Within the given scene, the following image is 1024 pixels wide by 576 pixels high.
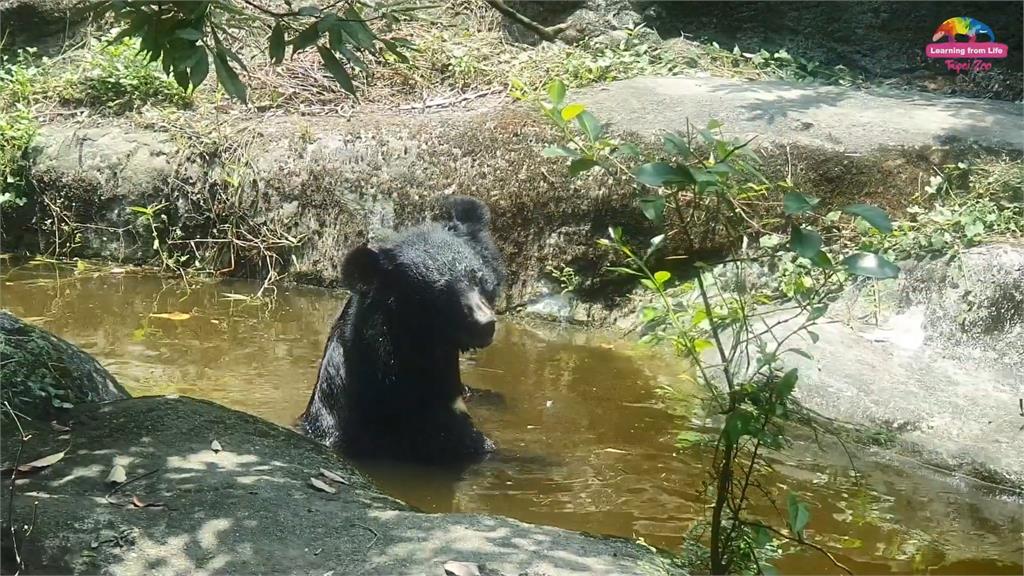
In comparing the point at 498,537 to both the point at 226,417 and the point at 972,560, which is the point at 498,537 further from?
the point at 972,560

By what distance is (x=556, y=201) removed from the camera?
7.59 metres

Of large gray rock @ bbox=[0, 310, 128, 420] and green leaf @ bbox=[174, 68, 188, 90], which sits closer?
green leaf @ bbox=[174, 68, 188, 90]

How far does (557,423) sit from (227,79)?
3130 mm

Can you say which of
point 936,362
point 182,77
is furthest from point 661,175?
point 936,362

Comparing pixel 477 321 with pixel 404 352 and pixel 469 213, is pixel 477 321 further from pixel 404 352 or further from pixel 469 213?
pixel 469 213

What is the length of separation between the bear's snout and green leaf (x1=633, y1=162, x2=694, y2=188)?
247cm

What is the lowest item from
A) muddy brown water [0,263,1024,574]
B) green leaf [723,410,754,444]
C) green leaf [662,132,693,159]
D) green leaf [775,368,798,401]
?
muddy brown water [0,263,1024,574]

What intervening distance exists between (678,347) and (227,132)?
6312 millimetres

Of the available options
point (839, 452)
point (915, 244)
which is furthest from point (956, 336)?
point (839, 452)

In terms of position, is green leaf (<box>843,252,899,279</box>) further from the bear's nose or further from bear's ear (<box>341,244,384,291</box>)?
bear's ear (<box>341,244,384,291</box>)

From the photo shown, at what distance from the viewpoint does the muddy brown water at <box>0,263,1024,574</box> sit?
407 cm

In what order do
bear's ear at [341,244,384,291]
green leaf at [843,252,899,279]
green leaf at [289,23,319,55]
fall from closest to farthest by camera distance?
green leaf at [843,252,899,279]
green leaf at [289,23,319,55]
bear's ear at [341,244,384,291]

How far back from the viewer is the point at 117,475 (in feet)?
11.1

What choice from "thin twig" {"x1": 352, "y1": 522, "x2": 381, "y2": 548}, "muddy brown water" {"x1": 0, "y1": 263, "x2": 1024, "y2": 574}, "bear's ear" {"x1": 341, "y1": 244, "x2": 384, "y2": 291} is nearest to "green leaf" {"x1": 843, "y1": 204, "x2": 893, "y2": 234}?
"muddy brown water" {"x1": 0, "y1": 263, "x2": 1024, "y2": 574}
